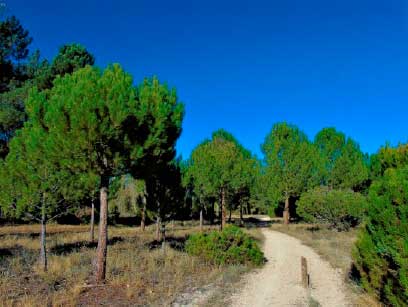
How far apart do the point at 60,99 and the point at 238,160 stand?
21.1 m

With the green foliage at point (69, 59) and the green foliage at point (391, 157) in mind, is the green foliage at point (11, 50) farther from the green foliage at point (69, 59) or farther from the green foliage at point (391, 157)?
the green foliage at point (391, 157)

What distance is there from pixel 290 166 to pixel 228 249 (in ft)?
69.3

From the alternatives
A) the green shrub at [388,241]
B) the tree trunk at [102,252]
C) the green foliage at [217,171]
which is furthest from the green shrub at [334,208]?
the tree trunk at [102,252]

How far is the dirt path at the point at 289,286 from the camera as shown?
8.93m

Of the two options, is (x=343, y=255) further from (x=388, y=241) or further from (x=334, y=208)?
(x=334, y=208)

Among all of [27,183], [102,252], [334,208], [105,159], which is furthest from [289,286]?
[334,208]

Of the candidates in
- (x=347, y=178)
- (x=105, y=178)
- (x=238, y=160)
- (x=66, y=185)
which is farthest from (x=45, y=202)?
(x=347, y=178)

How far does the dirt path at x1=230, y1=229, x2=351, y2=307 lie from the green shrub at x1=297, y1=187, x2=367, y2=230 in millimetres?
11099

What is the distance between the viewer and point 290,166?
3350cm

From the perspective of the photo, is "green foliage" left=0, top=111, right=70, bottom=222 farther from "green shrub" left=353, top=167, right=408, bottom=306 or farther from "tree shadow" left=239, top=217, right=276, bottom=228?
"tree shadow" left=239, top=217, right=276, bottom=228

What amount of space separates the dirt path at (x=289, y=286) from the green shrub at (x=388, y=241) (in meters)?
1.39

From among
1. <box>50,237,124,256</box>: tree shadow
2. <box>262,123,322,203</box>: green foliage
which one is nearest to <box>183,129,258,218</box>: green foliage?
<box>262,123,322,203</box>: green foliage

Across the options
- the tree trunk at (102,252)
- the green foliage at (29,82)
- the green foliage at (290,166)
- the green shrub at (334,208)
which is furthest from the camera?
the green foliage at (290,166)

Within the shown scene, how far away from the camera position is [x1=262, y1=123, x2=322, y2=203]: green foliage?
33250 mm
